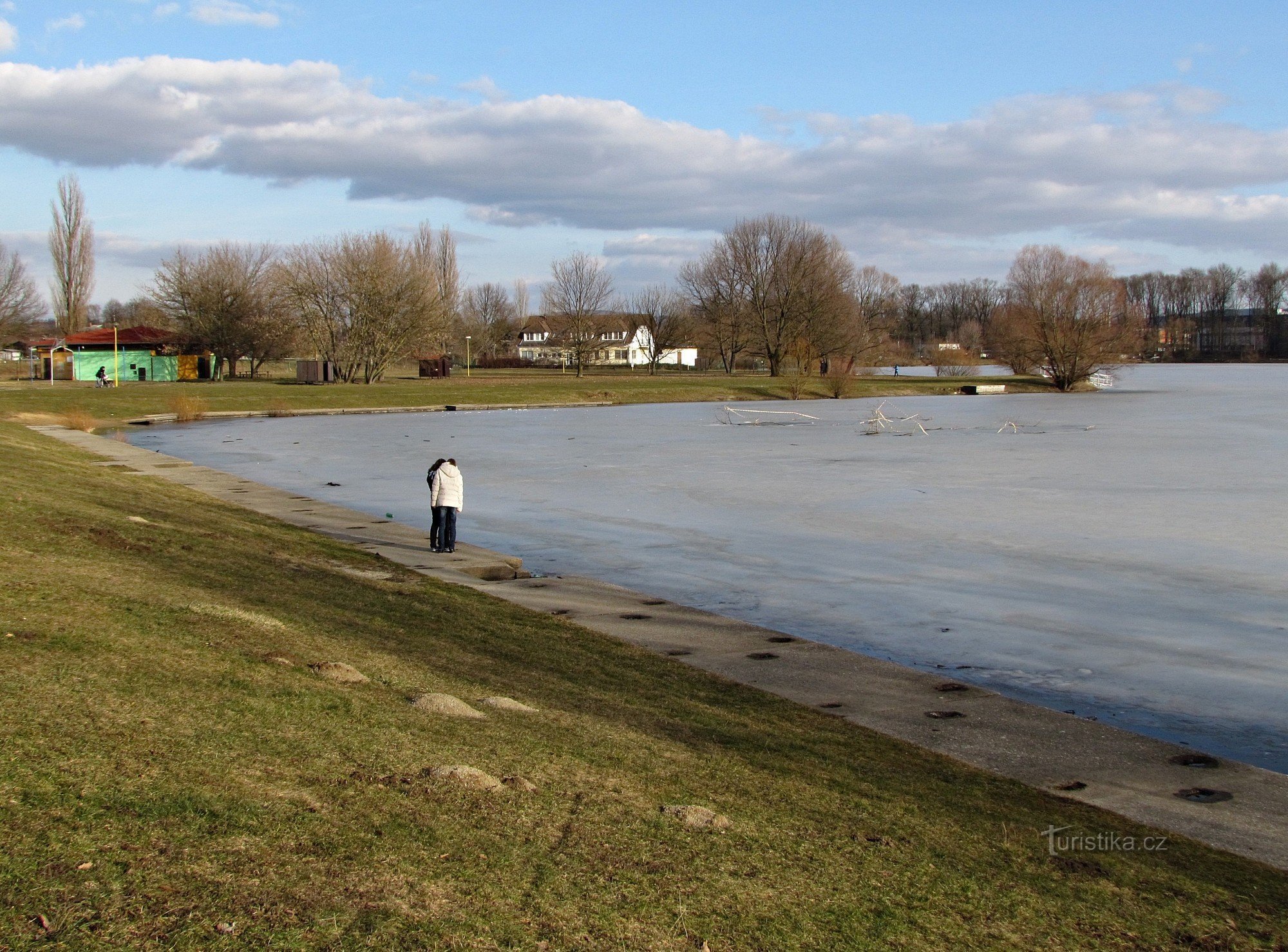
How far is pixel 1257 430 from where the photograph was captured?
42.8 metres

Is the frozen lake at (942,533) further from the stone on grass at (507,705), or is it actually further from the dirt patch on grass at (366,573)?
the stone on grass at (507,705)

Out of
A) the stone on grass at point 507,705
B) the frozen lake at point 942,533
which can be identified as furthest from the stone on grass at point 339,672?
the frozen lake at point 942,533

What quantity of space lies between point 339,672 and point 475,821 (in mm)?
2706

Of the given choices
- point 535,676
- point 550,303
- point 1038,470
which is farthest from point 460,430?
point 550,303

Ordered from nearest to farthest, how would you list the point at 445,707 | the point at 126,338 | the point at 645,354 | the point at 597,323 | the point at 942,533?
the point at 445,707
the point at 942,533
the point at 126,338
the point at 597,323
the point at 645,354

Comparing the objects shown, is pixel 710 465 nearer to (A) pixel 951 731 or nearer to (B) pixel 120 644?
(A) pixel 951 731

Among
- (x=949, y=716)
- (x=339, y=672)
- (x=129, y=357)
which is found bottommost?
(x=949, y=716)

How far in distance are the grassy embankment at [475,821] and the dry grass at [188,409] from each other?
139ft

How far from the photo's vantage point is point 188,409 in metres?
48.5

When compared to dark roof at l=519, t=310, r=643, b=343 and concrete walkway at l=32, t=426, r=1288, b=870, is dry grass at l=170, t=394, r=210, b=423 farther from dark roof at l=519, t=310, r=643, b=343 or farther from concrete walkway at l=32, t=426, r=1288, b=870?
dark roof at l=519, t=310, r=643, b=343

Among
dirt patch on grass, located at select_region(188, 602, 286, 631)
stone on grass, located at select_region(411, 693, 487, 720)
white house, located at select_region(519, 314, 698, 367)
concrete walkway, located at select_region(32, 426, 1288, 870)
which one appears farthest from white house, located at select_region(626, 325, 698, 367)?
stone on grass, located at select_region(411, 693, 487, 720)

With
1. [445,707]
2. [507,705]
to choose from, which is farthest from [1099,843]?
[445,707]

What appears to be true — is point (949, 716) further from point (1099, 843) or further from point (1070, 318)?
point (1070, 318)

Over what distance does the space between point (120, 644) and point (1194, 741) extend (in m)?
7.79
